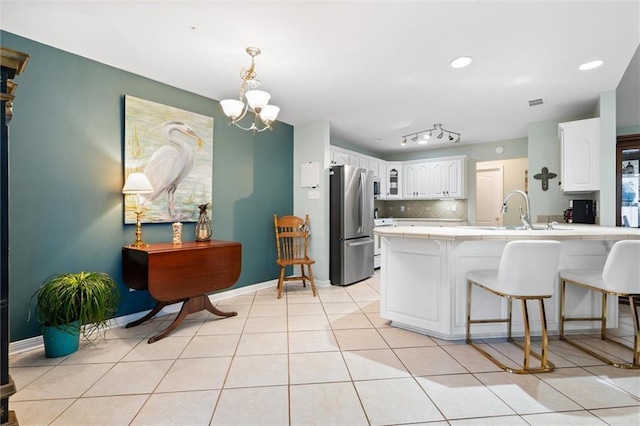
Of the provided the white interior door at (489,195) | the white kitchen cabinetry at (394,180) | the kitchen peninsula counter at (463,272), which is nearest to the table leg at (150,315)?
the kitchen peninsula counter at (463,272)

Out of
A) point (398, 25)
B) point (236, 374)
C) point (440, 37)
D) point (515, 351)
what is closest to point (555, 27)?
point (440, 37)

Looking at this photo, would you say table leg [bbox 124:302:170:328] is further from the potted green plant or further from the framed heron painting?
the framed heron painting

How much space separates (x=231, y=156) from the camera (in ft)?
12.0

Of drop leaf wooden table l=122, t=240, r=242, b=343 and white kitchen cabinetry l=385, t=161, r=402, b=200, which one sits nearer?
drop leaf wooden table l=122, t=240, r=242, b=343

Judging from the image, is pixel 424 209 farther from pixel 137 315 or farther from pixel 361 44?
pixel 137 315

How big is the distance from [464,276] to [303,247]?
2348 mm

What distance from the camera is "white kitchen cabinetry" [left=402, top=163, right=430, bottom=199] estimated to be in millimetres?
5961

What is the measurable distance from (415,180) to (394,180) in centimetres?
41

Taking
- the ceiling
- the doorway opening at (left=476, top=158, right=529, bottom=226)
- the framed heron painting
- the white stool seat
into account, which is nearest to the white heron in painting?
the framed heron painting

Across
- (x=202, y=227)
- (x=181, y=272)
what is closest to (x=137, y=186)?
(x=202, y=227)

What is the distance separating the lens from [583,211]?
368cm

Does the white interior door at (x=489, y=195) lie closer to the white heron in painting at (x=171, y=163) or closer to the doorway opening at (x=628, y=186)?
the doorway opening at (x=628, y=186)

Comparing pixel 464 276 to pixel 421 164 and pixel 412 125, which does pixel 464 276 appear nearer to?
pixel 412 125

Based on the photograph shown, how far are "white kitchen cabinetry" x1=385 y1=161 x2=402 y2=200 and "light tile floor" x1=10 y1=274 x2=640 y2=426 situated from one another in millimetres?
3934
